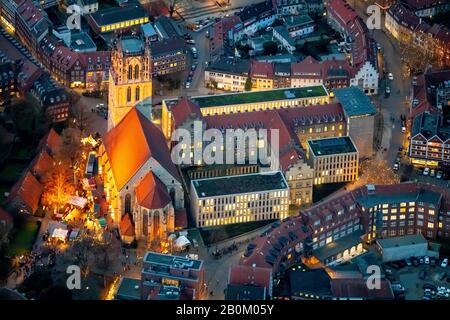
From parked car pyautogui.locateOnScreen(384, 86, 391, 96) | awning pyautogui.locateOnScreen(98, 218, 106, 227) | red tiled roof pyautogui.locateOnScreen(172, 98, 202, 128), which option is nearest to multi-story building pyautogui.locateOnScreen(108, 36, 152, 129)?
red tiled roof pyautogui.locateOnScreen(172, 98, 202, 128)

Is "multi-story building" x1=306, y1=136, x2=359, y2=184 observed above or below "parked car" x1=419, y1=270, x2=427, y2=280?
above

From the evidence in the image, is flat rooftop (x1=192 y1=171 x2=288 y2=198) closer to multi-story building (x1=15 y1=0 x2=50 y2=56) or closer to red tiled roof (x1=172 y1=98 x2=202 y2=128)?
red tiled roof (x1=172 y1=98 x2=202 y2=128)

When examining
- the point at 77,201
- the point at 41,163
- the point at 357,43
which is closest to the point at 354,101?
the point at 357,43

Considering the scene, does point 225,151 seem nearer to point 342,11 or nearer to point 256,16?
point 256,16

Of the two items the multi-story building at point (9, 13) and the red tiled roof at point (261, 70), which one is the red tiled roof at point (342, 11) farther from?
the multi-story building at point (9, 13)

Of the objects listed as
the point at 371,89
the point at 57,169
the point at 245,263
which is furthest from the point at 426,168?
the point at 57,169
